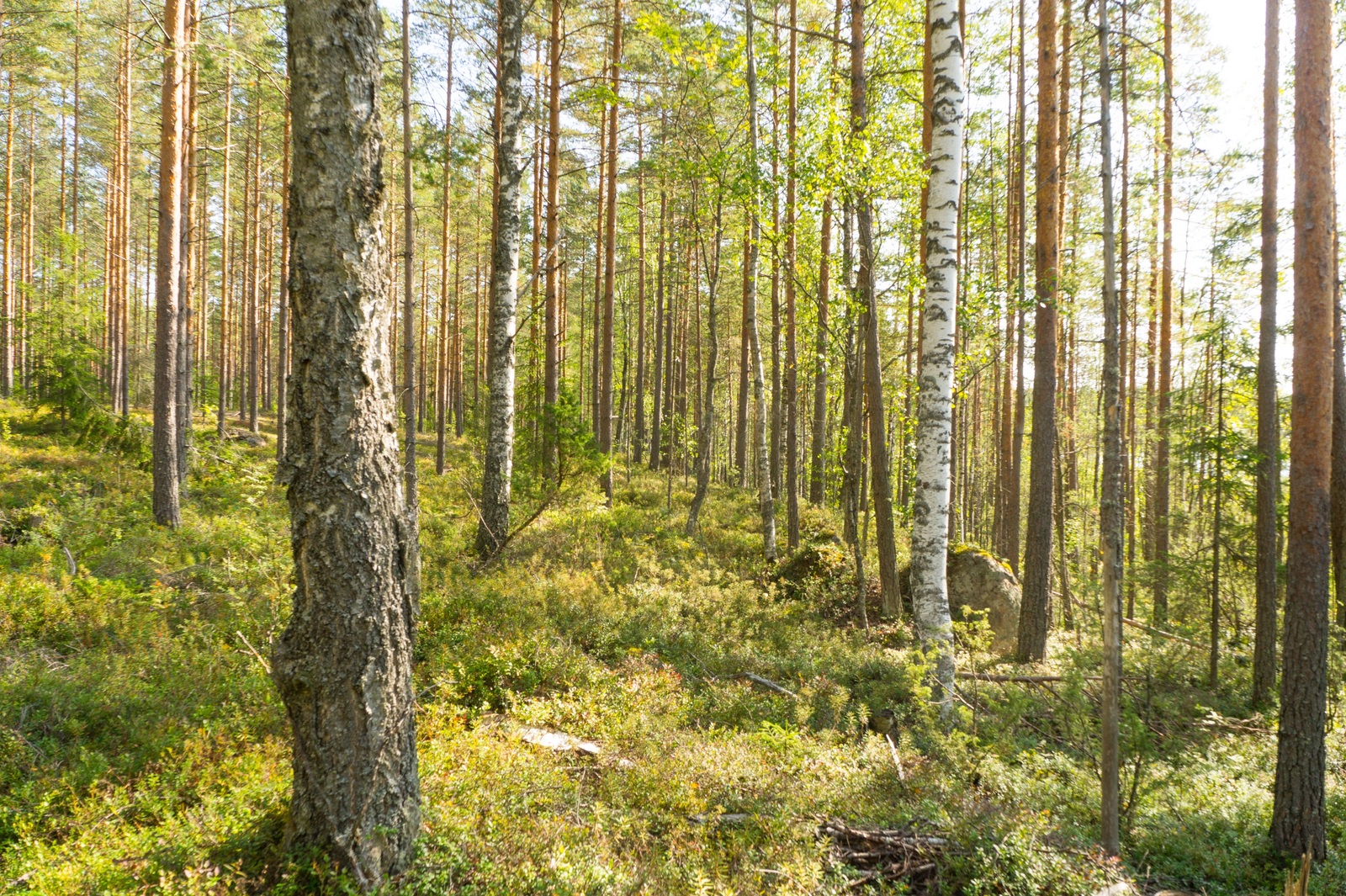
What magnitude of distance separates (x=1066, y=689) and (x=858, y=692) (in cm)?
218

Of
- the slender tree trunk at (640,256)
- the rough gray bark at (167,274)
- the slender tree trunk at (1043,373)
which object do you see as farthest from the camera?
the slender tree trunk at (640,256)

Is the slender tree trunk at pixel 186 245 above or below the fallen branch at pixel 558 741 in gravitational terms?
above

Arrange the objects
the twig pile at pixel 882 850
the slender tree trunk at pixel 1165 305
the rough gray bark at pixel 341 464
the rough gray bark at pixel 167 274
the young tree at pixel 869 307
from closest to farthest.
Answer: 1. the rough gray bark at pixel 341 464
2. the twig pile at pixel 882 850
3. the young tree at pixel 869 307
4. the rough gray bark at pixel 167 274
5. the slender tree trunk at pixel 1165 305

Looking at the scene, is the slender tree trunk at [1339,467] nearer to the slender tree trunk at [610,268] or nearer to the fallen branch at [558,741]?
the fallen branch at [558,741]

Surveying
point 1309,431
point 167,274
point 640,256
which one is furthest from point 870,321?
point 640,256

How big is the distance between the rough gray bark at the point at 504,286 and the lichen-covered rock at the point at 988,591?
7937 mm

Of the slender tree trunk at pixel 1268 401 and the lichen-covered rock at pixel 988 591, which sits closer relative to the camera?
the slender tree trunk at pixel 1268 401

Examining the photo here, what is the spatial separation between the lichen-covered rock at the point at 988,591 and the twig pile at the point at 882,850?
24.5 feet

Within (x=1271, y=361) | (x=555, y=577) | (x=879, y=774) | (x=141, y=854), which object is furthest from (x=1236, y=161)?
(x=141, y=854)

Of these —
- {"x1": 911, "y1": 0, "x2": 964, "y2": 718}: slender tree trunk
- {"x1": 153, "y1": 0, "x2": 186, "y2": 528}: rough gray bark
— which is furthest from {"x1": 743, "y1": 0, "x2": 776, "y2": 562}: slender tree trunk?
{"x1": 153, "y1": 0, "x2": 186, "y2": 528}: rough gray bark

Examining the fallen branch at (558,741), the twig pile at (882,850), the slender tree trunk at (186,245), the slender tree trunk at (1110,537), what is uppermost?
the slender tree trunk at (186,245)

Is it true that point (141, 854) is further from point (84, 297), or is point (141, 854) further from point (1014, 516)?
point (84, 297)

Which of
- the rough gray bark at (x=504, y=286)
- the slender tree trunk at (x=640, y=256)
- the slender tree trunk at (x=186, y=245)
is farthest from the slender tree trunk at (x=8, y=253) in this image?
the rough gray bark at (x=504, y=286)

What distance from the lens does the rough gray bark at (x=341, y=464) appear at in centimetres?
288
